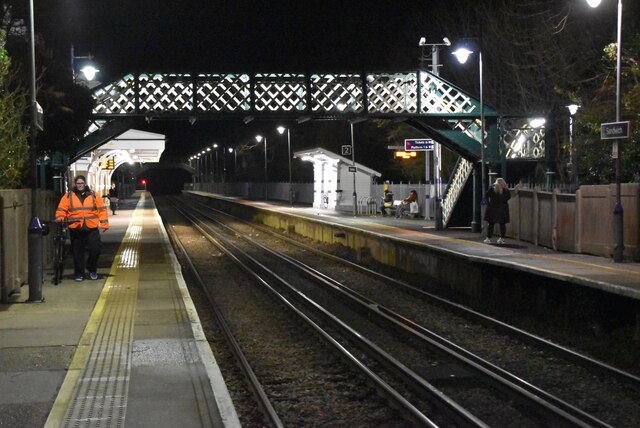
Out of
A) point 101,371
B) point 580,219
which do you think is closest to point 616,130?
point 580,219

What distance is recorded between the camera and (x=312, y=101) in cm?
2431

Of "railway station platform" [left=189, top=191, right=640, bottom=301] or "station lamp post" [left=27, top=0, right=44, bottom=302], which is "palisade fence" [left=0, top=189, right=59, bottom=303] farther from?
"railway station platform" [left=189, top=191, right=640, bottom=301]

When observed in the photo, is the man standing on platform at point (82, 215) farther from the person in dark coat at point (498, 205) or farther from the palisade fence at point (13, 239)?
the person in dark coat at point (498, 205)

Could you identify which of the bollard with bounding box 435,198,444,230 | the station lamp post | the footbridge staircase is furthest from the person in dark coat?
the station lamp post

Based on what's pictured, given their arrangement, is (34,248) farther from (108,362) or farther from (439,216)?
(439,216)

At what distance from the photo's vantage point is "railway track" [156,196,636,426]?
7.36 metres

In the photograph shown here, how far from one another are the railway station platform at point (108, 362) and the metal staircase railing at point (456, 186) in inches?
607

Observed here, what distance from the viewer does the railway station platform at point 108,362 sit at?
6402mm

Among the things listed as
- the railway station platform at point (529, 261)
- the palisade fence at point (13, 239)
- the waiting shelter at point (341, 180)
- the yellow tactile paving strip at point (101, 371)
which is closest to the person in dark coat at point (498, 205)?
the railway station platform at point (529, 261)

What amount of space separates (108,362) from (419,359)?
3.81 meters

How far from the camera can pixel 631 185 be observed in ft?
50.6

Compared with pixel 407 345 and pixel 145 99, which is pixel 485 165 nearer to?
pixel 145 99

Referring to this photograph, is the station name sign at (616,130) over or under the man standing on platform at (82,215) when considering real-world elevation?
over

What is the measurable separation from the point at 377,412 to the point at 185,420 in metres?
2.02
